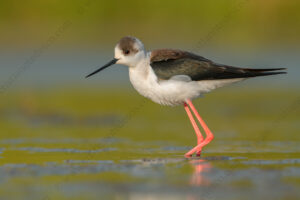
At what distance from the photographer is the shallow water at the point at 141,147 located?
Result: 20.3 feet

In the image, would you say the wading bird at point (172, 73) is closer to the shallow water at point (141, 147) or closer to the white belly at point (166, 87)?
the white belly at point (166, 87)

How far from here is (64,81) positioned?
17.4 meters

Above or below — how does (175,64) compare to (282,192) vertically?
above

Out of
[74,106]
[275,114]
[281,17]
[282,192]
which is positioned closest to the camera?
[282,192]

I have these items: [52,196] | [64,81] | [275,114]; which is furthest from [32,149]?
[64,81]

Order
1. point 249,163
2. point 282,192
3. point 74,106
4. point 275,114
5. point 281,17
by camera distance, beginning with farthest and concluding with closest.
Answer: point 281,17
point 74,106
point 275,114
point 249,163
point 282,192

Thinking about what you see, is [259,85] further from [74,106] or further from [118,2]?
[118,2]

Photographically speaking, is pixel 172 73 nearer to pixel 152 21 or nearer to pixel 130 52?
pixel 130 52

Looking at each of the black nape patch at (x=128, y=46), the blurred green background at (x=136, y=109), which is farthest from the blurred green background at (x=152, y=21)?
the black nape patch at (x=128, y=46)

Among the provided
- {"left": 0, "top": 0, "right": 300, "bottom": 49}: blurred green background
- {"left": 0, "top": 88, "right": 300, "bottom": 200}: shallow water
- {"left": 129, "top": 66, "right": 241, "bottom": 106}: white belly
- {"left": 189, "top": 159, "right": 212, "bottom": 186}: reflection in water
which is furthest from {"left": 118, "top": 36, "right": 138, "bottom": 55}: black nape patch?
{"left": 0, "top": 0, "right": 300, "bottom": 49}: blurred green background

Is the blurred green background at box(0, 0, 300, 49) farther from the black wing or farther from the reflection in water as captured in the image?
the reflection in water

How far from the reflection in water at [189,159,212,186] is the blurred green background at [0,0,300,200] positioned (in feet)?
0.07

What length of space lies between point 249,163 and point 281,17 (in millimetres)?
16032

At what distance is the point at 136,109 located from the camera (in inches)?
503
